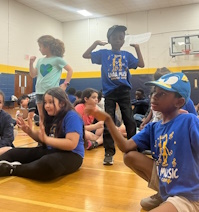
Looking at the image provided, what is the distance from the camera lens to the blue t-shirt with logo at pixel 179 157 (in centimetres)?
Answer: 107

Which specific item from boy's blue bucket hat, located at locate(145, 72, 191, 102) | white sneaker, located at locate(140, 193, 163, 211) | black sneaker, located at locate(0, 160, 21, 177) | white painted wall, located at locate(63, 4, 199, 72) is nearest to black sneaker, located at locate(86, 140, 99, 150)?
black sneaker, located at locate(0, 160, 21, 177)

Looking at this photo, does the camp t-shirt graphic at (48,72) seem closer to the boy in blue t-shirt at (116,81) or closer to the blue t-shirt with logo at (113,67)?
the blue t-shirt with logo at (113,67)

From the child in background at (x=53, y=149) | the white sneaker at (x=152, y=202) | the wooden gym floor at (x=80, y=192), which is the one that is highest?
the child in background at (x=53, y=149)

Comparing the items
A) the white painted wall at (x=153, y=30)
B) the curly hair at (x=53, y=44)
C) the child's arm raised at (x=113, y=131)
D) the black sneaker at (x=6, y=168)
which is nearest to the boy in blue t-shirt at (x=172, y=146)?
the child's arm raised at (x=113, y=131)

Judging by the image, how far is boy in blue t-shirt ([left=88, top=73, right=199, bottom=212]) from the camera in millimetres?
1058

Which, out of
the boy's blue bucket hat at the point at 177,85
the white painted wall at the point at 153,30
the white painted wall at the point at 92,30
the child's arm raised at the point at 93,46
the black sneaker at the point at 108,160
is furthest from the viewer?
the white painted wall at the point at 153,30

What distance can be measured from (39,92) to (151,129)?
1.88 m

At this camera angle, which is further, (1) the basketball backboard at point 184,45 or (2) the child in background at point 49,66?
(1) the basketball backboard at point 184,45

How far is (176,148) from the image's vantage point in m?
1.12

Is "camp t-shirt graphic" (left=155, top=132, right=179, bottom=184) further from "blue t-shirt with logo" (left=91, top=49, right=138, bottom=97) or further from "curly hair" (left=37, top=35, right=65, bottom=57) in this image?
"curly hair" (left=37, top=35, right=65, bottom=57)

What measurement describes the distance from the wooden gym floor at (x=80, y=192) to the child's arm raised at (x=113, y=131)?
1.21 ft

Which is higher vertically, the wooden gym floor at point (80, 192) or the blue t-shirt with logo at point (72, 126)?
the blue t-shirt with logo at point (72, 126)

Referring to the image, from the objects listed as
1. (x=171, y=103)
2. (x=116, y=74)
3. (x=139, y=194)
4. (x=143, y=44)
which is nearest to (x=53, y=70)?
(x=116, y=74)

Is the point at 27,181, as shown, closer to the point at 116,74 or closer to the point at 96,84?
the point at 116,74
